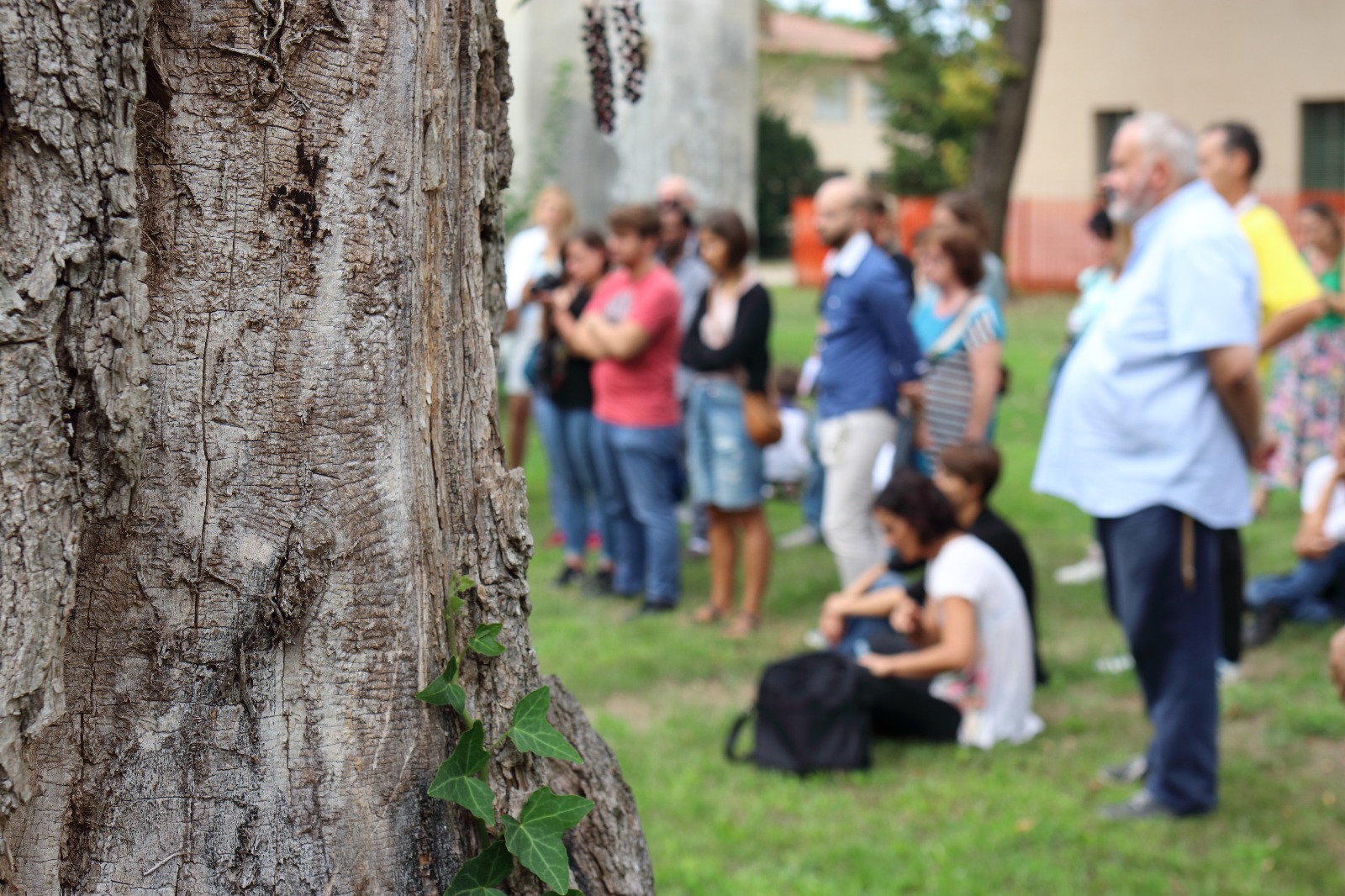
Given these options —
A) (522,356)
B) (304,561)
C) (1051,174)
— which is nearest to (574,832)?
(304,561)

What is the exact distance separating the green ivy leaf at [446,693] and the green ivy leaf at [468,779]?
1.3 inches

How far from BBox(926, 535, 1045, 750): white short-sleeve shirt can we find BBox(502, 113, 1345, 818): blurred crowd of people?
0.01 meters

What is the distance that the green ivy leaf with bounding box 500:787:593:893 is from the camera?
63.0 inches

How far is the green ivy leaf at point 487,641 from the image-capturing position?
1610 millimetres

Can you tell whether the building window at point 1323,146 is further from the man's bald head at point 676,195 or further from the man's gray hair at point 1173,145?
the man's gray hair at point 1173,145

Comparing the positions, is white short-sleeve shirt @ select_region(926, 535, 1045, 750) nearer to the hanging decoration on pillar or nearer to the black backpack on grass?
the black backpack on grass

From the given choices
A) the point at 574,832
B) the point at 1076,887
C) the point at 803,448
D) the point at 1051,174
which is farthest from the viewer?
the point at 1051,174

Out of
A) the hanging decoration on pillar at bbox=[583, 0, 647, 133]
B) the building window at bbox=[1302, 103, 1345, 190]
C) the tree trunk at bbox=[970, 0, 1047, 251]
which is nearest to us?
the hanging decoration on pillar at bbox=[583, 0, 647, 133]

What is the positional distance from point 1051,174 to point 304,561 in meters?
28.8

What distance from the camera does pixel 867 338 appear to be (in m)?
5.86

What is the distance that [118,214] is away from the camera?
52.1 inches

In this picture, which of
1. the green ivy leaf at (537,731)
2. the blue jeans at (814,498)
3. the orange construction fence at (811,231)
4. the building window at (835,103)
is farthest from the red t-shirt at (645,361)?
the building window at (835,103)

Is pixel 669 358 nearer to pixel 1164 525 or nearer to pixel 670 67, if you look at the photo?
pixel 1164 525

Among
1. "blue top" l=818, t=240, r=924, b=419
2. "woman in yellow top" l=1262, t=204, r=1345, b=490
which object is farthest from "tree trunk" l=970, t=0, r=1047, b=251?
"blue top" l=818, t=240, r=924, b=419
